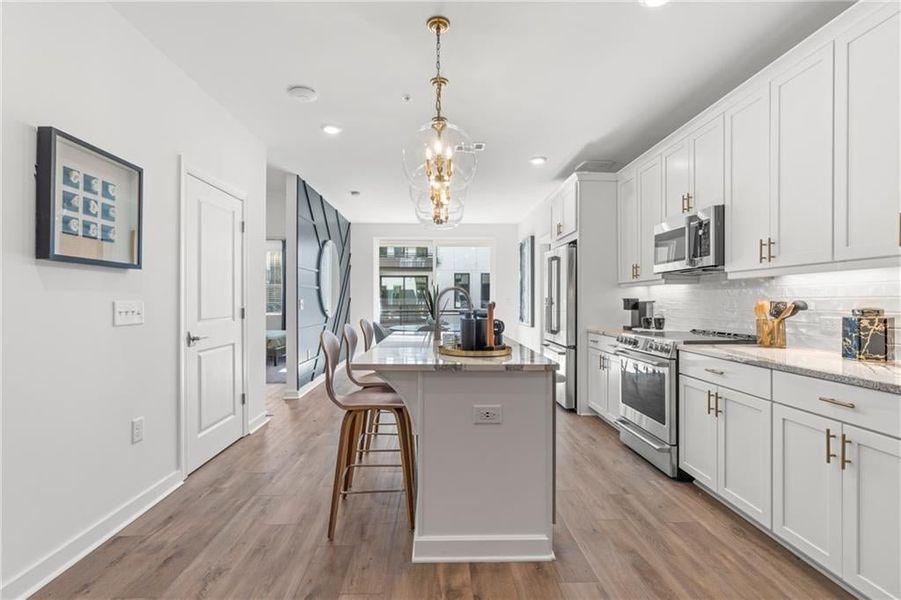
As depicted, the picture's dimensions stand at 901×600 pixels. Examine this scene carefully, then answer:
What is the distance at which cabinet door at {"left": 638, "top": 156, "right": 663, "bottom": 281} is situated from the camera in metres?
3.76

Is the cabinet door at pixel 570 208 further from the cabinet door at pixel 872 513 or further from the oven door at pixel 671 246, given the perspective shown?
the cabinet door at pixel 872 513

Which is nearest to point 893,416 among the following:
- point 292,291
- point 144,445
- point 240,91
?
point 144,445

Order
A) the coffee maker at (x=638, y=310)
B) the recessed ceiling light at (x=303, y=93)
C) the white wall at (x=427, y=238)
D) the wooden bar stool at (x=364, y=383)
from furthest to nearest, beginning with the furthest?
the white wall at (x=427, y=238) → the coffee maker at (x=638, y=310) → the recessed ceiling light at (x=303, y=93) → the wooden bar stool at (x=364, y=383)

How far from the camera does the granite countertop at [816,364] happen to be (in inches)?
64.2

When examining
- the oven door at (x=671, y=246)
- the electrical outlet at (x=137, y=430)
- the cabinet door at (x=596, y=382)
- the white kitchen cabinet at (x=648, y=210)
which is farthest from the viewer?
the cabinet door at (x=596, y=382)

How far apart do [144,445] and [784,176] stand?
3822 mm

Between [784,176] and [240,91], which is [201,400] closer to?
[240,91]

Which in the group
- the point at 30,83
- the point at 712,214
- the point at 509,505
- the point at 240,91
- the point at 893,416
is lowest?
the point at 509,505

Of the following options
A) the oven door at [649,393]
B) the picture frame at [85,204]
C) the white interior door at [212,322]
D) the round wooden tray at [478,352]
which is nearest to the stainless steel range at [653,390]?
the oven door at [649,393]

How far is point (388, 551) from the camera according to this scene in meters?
2.07

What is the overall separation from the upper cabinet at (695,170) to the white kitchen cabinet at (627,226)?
1.85 feet

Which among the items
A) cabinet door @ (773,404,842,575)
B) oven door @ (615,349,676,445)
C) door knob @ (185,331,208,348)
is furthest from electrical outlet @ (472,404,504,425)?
door knob @ (185,331,208,348)

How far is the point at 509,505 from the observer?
6.58 feet

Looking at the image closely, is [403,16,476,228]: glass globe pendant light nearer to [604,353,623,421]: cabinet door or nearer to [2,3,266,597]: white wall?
[2,3,266,597]: white wall
